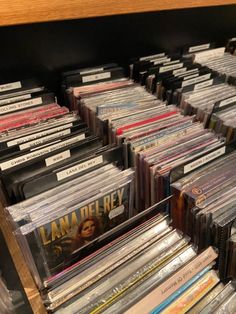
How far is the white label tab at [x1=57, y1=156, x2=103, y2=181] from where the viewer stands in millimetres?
676

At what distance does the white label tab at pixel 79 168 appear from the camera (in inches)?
26.6

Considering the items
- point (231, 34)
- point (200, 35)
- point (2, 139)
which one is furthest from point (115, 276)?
point (231, 34)

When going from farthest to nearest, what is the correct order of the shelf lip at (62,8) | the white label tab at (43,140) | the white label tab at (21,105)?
the white label tab at (21,105) < the white label tab at (43,140) < the shelf lip at (62,8)

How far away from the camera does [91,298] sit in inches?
20.7

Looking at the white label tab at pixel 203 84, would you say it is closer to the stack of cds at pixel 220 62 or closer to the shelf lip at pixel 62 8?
the stack of cds at pixel 220 62

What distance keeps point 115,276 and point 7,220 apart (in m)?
0.25

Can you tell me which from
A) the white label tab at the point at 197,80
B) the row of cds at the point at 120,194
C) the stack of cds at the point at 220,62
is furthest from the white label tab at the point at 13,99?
the stack of cds at the point at 220,62

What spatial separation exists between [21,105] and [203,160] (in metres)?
0.51

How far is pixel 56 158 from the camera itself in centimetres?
70

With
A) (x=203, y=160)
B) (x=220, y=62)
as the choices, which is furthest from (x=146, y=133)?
(x=220, y=62)

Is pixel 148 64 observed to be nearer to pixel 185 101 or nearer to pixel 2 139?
pixel 185 101

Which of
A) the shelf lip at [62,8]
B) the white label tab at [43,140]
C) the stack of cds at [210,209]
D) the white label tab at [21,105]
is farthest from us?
the white label tab at [21,105]

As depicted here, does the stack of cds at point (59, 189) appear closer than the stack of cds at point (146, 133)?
Yes

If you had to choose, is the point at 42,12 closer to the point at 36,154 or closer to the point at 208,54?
the point at 36,154
